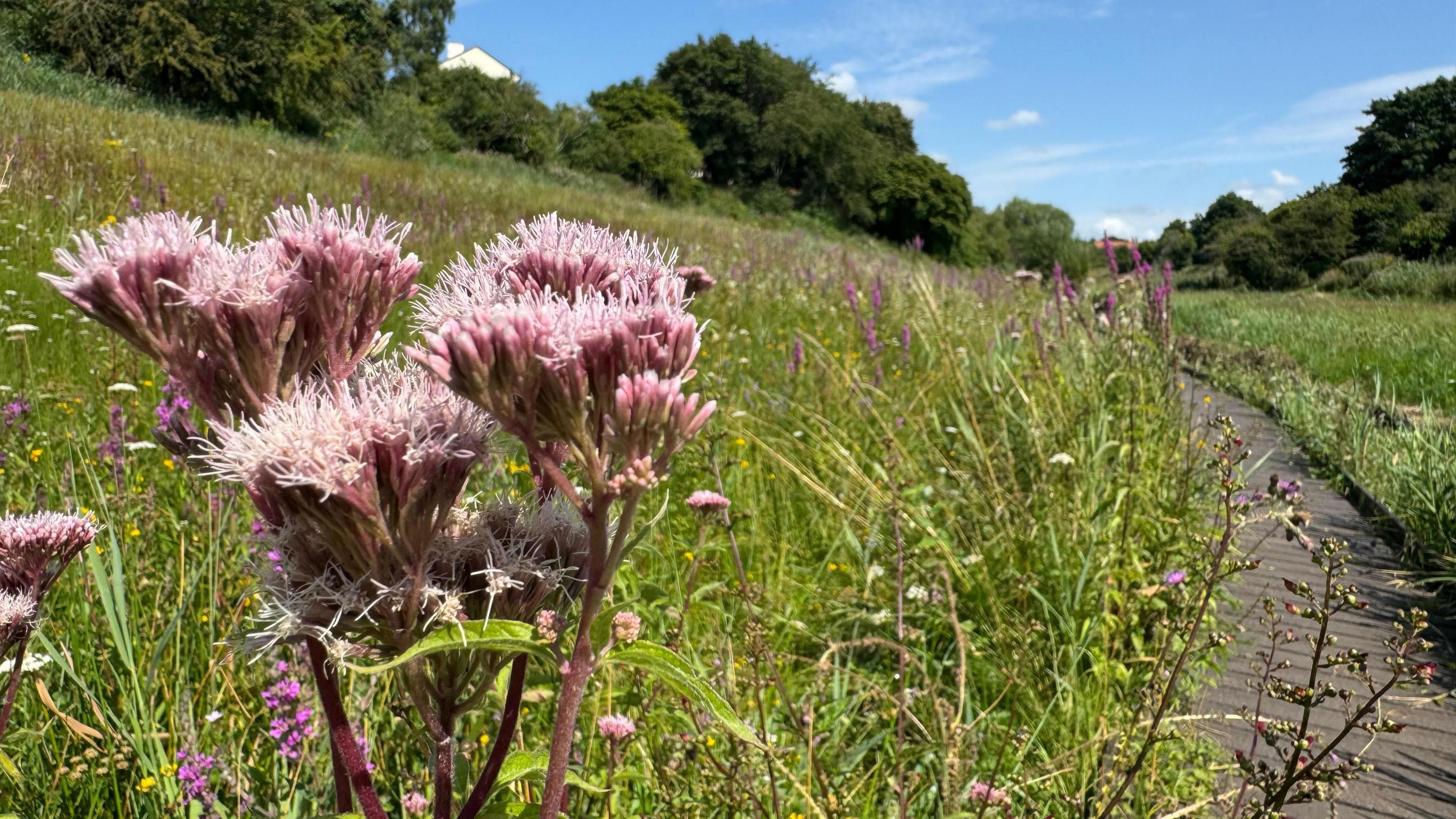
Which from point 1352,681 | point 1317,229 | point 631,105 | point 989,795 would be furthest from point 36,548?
point 631,105

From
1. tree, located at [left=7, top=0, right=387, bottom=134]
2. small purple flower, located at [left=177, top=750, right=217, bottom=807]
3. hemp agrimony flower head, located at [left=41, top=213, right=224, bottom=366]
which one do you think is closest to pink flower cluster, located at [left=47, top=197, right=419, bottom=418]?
hemp agrimony flower head, located at [left=41, top=213, right=224, bottom=366]

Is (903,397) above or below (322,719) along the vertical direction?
above

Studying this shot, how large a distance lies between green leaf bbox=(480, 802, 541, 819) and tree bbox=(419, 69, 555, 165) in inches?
1368

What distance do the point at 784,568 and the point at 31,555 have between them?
2503mm

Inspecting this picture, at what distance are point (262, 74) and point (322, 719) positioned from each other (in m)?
26.2

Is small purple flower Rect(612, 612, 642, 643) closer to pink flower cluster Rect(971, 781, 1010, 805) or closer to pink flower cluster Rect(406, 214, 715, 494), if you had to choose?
pink flower cluster Rect(406, 214, 715, 494)

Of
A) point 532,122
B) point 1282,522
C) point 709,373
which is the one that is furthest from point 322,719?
point 532,122

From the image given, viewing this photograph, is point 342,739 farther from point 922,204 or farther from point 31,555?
point 922,204

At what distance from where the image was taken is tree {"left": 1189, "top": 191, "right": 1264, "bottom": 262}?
926 inches

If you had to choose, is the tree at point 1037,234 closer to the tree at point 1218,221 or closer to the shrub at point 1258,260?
the tree at point 1218,221

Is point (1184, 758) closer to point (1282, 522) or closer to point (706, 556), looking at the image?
point (1282, 522)

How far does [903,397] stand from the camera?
16.5ft

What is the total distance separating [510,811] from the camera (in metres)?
0.92

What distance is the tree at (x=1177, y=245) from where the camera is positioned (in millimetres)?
5547
